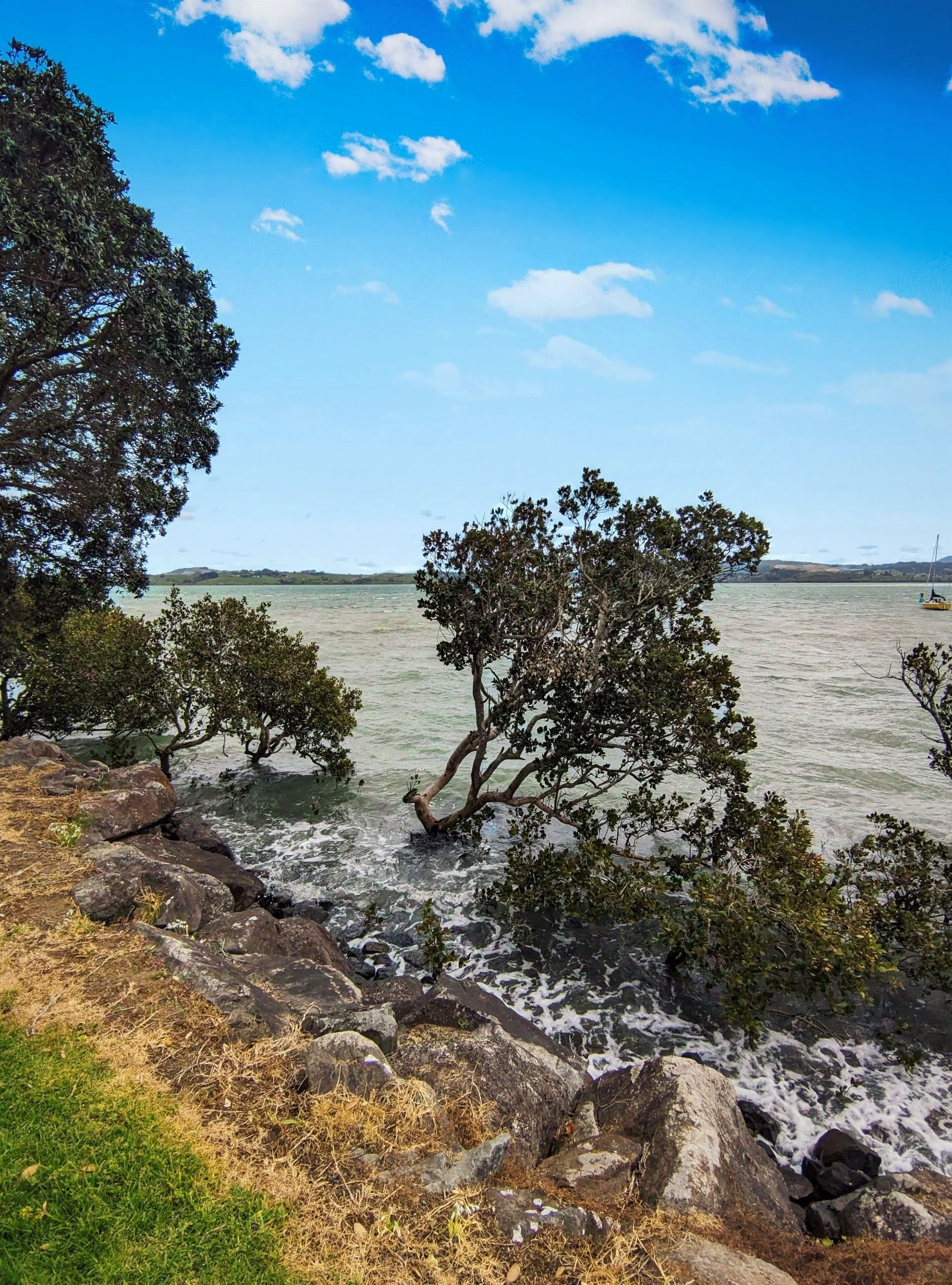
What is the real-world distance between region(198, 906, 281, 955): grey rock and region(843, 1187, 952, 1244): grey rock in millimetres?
7708

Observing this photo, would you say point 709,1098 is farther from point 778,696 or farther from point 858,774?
point 778,696

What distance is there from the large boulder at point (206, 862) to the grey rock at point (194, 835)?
0.84 meters

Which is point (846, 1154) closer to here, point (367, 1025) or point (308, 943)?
point (367, 1025)

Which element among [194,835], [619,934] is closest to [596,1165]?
[619,934]

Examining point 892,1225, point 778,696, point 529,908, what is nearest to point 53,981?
point 892,1225

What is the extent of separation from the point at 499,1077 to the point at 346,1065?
1.73m

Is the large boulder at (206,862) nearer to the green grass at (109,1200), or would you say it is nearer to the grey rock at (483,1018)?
the grey rock at (483,1018)

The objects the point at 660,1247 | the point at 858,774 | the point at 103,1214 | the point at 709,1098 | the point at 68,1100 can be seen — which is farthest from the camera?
the point at 858,774

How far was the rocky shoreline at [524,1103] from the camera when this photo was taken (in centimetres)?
516

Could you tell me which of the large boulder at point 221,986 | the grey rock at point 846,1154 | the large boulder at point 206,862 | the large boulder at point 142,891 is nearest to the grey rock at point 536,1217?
the large boulder at point 221,986

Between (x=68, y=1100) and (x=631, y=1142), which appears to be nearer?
(x=68, y=1100)

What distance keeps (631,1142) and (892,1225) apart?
8.34 feet

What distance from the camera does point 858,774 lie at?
25234 millimetres

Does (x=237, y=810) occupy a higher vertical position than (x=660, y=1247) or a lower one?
lower
